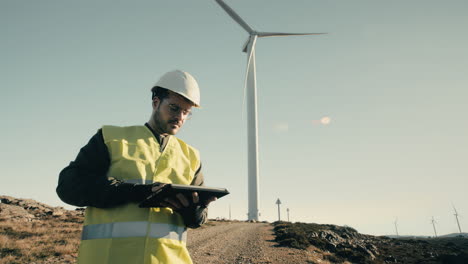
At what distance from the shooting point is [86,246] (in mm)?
2414

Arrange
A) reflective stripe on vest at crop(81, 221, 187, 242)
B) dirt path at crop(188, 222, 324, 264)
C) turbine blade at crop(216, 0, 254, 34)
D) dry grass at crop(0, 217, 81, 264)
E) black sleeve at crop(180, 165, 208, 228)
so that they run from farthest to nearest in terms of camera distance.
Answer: turbine blade at crop(216, 0, 254, 34) < dirt path at crop(188, 222, 324, 264) < dry grass at crop(0, 217, 81, 264) < black sleeve at crop(180, 165, 208, 228) < reflective stripe on vest at crop(81, 221, 187, 242)

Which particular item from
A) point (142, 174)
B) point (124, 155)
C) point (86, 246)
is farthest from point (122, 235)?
point (124, 155)

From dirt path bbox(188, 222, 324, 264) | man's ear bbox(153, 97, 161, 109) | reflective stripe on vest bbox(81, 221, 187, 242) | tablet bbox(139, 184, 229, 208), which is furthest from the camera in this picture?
dirt path bbox(188, 222, 324, 264)

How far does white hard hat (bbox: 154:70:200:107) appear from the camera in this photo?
3.09m

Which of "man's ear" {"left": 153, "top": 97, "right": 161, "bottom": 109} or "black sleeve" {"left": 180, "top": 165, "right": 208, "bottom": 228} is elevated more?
"man's ear" {"left": 153, "top": 97, "right": 161, "bottom": 109}

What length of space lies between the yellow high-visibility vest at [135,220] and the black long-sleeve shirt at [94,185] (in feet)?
0.32

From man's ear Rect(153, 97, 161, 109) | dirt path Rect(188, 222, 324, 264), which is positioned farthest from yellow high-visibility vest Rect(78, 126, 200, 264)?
dirt path Rect(188, 222, 324, 264)

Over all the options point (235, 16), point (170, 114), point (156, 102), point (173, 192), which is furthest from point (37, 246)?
point (235, 16)

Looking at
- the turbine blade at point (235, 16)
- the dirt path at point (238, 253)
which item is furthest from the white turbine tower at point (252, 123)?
the dirt path at point (238, 253)

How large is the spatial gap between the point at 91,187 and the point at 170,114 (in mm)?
1077

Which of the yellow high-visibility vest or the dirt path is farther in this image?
the dirt path

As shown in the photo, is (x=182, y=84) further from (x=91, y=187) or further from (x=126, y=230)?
(x=126, y=230)

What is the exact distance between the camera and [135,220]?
2.40 metres

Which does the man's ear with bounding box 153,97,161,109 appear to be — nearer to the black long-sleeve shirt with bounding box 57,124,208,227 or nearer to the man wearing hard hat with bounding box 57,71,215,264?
the man wearing hard hat with bounding box 57,71,215,264
